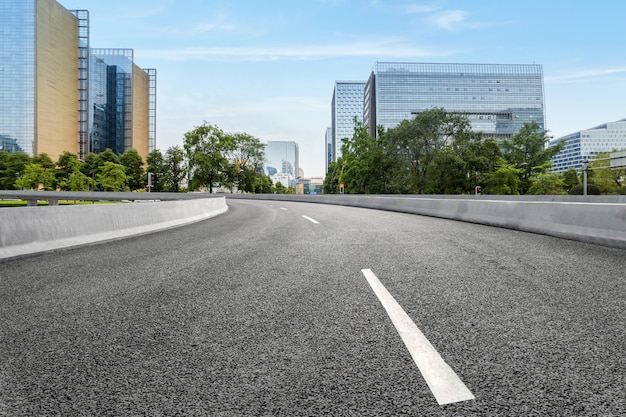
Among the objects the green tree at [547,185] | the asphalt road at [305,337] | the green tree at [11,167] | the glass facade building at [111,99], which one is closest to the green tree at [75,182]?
the green tree at [11,167]

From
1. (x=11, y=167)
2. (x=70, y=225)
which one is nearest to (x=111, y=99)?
(x=11, y=167)

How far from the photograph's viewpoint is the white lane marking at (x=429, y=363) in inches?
78.8

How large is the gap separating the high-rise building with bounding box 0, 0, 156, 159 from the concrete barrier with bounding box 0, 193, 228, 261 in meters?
95.8

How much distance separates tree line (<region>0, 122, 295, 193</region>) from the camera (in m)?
80.1

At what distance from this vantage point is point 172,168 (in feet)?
297

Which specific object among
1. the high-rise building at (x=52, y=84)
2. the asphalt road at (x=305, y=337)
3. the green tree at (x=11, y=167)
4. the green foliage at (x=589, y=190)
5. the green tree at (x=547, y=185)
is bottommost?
the asphalt road at (x=305, y=337)

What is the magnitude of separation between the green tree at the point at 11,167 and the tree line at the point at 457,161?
7305 centimetres

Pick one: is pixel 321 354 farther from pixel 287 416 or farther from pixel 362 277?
pixel 362 277

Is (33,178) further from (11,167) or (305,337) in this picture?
(305,337)

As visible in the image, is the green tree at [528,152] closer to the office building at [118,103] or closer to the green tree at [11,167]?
the green tree at [11,167]

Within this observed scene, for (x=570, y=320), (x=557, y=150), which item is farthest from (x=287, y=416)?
(x=557, y=150)

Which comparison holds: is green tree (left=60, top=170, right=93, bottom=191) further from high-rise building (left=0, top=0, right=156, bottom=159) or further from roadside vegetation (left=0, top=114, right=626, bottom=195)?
high-rise building (left=0, top=0, right=156, bottom=159)

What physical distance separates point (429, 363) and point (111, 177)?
90.9 m

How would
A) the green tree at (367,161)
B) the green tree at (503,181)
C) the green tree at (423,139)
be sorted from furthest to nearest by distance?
the green tree at (367,161), the green tree at (423,139), the green tree at (503,181)
